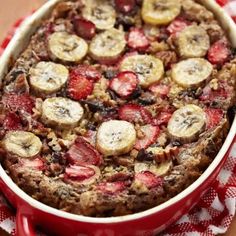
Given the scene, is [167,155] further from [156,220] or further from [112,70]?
[112,70]

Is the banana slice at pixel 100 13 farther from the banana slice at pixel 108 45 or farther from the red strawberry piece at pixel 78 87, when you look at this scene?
the red strawberry piece at pixel 78 87

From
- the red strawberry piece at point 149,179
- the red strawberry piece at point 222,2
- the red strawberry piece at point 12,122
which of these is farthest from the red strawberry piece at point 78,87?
the red strawberry piece at point 222,2

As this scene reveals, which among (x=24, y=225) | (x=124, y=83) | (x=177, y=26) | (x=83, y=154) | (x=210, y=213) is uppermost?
(x=177, y=26)

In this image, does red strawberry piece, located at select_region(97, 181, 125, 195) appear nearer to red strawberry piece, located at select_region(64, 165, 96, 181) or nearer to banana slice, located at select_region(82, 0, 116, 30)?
red strawberry piece, located at select_region(64, 165, 96, 181)

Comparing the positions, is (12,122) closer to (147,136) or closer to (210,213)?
(147,136)

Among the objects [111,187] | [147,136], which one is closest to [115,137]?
[147,136]

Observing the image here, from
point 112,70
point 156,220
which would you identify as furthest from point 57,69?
point 156,220

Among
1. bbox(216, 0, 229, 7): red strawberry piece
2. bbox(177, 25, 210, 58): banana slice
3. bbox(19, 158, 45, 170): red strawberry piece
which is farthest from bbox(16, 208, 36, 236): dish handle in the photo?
bbox(216, 0, 229, 7): red strawberry piece
